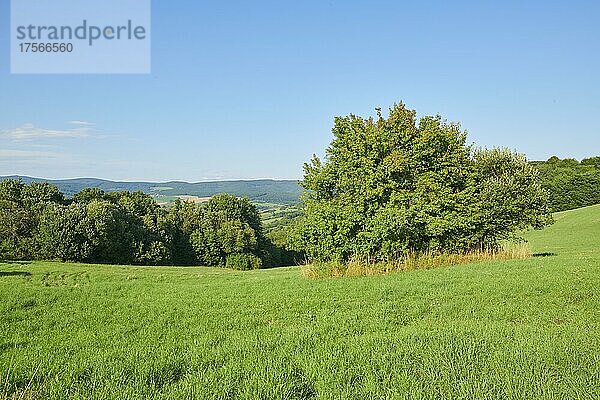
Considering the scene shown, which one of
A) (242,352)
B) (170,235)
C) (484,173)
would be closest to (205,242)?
(170,235)

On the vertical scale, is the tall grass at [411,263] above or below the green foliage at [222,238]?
above

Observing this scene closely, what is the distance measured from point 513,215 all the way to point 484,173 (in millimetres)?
3438

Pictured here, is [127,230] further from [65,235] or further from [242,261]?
[242,261]

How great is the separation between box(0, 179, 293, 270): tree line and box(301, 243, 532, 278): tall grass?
3412cm

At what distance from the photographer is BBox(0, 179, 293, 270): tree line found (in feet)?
157

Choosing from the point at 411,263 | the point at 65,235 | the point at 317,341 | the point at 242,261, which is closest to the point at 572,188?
the point at 242,261

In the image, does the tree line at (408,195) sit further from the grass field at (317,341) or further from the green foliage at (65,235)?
the green foliage at (65,235)

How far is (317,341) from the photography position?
30.1 ft

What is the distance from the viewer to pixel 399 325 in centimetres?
1063

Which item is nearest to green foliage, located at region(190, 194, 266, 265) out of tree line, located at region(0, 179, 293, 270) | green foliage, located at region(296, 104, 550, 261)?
tree line, located at region(0, 179, 293, 270)

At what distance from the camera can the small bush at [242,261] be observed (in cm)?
6216

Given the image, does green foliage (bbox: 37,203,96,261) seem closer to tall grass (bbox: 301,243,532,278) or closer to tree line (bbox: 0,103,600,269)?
tree line (bbox: 0,103,600,269)

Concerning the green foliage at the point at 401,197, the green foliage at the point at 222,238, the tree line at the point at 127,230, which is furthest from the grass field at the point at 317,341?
the green foliage at the point at 222,238

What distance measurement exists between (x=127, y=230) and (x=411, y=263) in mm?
41820
